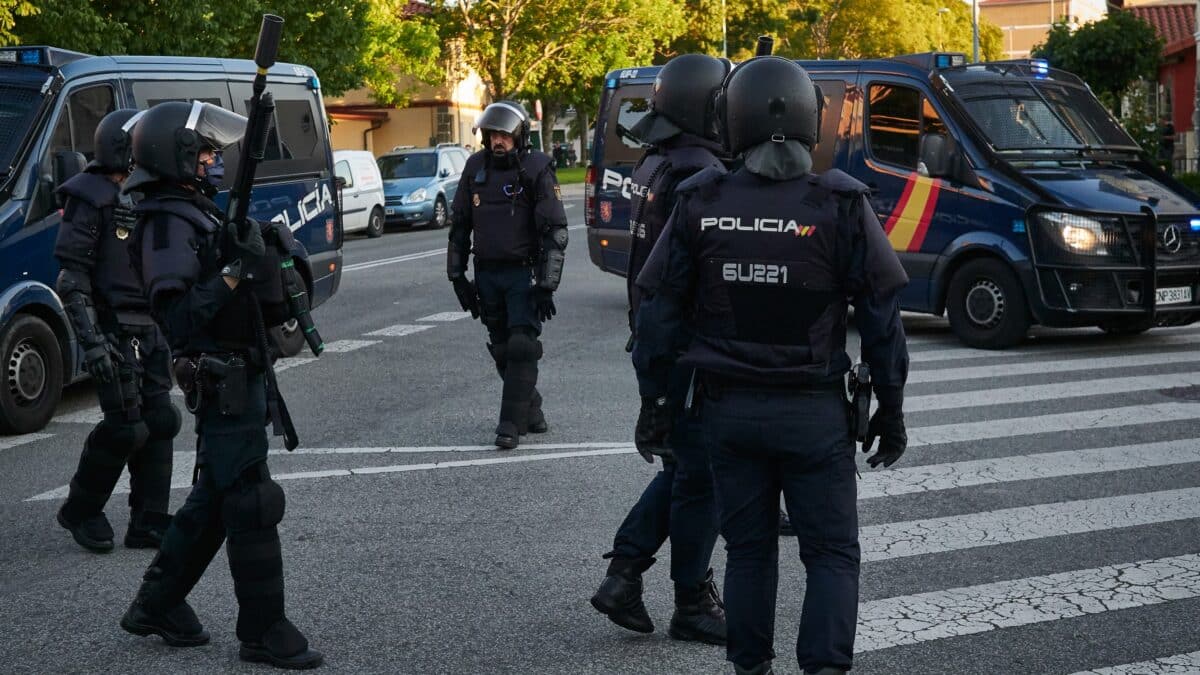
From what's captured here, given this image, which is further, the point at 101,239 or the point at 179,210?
the point at 101,239

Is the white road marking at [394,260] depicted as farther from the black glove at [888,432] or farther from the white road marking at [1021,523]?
the black glove at [888,432]

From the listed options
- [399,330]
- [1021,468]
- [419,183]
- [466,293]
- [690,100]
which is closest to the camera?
[690,100]

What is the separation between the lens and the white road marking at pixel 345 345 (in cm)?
1246

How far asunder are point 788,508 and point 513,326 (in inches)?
172

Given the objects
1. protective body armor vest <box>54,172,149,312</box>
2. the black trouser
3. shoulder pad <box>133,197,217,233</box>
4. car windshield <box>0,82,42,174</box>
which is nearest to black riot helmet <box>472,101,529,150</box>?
protective body armor vest <box>54,172,149,312</box>

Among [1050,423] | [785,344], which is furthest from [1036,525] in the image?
[785,344]

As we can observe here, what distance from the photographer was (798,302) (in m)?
3.89

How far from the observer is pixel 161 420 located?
6098 millimetres

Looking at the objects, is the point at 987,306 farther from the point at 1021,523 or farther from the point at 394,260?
the point at 394,260

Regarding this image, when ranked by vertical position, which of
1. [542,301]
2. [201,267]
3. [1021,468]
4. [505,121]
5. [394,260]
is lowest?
[394,260]

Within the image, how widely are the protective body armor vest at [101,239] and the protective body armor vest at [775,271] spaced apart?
3168 mm

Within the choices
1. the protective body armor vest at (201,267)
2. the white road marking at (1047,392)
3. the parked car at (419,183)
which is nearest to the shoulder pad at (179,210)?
the protective body armor vest at (201,267)

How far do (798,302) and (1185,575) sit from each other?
2512 mm

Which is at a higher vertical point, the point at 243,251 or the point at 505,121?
the point at 505,121
